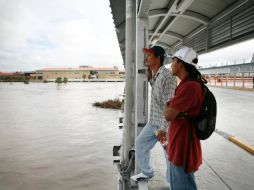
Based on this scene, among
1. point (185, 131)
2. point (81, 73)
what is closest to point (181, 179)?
point (185, 131)

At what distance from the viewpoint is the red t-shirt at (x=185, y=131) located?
93.0 inches

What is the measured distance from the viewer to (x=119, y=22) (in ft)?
23.7

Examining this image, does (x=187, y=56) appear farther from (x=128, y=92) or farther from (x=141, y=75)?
(x=128, y=92)

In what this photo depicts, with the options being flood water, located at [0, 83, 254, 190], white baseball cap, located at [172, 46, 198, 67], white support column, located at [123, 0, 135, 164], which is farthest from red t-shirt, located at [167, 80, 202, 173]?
white support column, located at [123, 0, 135, 164]

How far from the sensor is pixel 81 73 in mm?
137000

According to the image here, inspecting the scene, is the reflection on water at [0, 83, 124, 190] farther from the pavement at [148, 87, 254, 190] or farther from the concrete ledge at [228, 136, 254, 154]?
the concrete ledge at [228, 136, 254, 154]

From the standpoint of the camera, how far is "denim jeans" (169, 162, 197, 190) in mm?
2557

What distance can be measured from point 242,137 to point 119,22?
4435 mm

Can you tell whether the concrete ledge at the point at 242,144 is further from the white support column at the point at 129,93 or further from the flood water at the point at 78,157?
the white support column at the point at 129,93

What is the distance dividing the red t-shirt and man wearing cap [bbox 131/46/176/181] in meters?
0.78

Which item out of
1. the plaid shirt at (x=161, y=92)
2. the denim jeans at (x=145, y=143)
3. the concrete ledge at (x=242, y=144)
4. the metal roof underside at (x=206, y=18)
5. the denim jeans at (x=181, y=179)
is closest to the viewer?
the denim jeans at (x=181, y=179)

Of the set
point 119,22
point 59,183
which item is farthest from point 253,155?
point 59,183

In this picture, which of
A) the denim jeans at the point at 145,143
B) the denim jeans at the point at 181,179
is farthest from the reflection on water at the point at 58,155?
the denim jeans at the point at 181,179

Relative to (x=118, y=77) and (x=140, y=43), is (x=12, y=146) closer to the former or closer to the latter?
(x=140, y=43)
